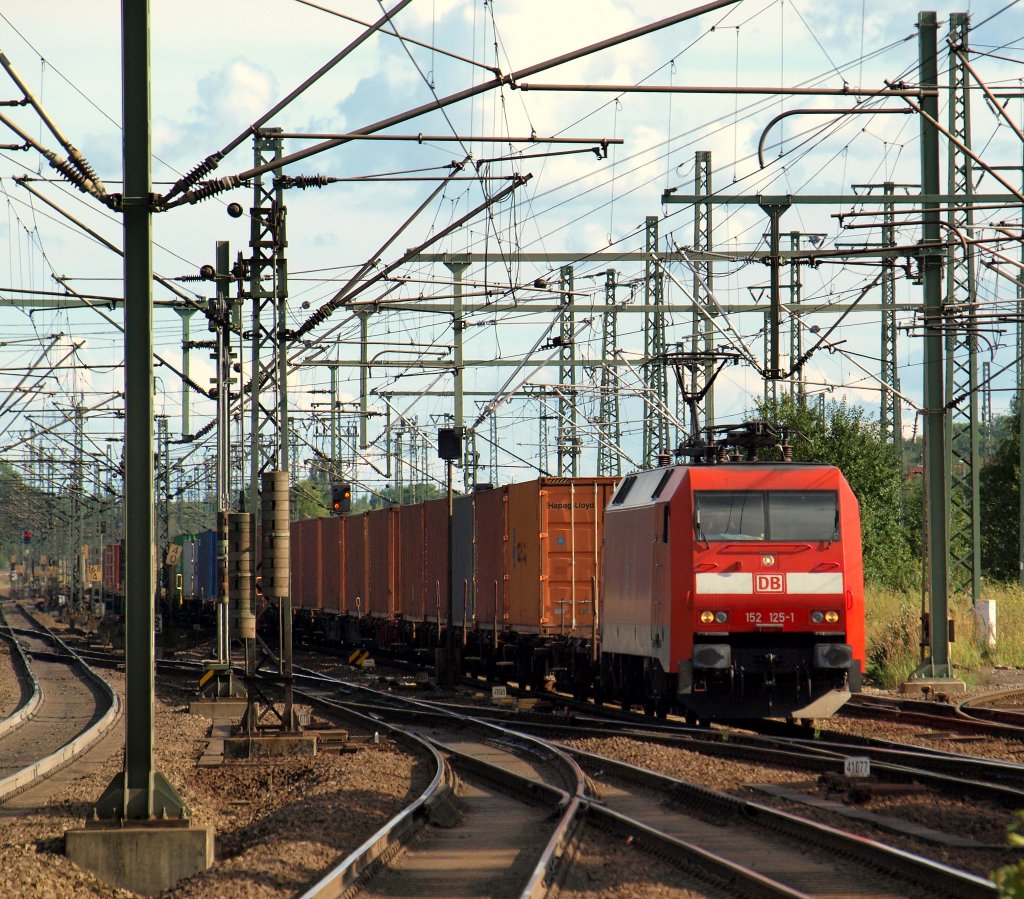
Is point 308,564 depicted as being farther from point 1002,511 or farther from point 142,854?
point 142,854

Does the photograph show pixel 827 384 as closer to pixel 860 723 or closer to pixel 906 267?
pixel 906 267

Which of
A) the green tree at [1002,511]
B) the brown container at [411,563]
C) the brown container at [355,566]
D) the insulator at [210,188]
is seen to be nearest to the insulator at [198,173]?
the insulator at [210,188]

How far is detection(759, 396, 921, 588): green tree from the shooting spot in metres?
43.4

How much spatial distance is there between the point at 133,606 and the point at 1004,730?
11123 mm

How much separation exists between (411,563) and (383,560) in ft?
9.52

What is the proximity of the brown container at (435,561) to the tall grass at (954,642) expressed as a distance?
29.4ft

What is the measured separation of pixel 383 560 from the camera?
3928 cm

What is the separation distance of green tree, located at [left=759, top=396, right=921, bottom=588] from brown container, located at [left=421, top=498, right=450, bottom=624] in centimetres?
1229

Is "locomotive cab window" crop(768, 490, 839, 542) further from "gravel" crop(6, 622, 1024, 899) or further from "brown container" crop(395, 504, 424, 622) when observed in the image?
"brown container" crop(395, 504, 424, 622)

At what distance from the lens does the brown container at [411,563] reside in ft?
116

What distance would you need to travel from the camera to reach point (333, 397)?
53656 millimetres

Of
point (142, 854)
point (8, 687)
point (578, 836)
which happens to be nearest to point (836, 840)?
point (578, 836)

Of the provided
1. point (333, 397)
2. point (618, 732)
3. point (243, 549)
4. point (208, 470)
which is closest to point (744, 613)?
point (618, 732)

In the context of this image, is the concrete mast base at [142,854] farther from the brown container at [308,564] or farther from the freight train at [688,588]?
the brown container at [308,564]
